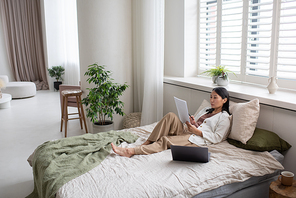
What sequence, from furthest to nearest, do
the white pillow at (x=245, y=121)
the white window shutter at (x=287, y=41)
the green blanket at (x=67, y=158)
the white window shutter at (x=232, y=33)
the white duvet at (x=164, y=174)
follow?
the white window shutter at (x=232, y=33) < the white window shutter at (x=287, y=41) < the white pillow at (x=245, y=121) < the green blanket at (x=67, y=158) < the white duvet at (x=164, y=174)

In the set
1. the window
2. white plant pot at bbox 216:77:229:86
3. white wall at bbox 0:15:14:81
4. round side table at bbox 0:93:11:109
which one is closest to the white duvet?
white plant pot at bbox 216:77:229:86

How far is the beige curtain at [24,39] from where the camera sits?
830cm

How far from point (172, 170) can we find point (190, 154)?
20cm

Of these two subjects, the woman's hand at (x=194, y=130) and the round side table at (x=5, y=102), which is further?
the round side table at (x=5, y=102)

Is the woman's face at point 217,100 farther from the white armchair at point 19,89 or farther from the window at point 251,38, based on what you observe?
the white armchair at point 19,89

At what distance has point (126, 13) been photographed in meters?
3.89

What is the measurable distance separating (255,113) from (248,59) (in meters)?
0.95

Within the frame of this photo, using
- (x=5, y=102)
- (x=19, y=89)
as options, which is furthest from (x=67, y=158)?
(x=19, y=89)

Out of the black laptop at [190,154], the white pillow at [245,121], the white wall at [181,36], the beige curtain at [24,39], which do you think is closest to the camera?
the black laptop at [190,154]

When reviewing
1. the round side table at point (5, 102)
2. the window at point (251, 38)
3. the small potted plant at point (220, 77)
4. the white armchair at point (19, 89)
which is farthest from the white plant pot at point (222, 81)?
the white armchair at point (19, 89)

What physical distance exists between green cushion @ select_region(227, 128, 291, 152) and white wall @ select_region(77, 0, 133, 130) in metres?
2.17

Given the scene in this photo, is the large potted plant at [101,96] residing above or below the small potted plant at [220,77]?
below

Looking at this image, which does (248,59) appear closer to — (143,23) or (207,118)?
(207,118)

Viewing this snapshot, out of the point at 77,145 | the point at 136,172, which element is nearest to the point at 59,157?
the point at 77,145
